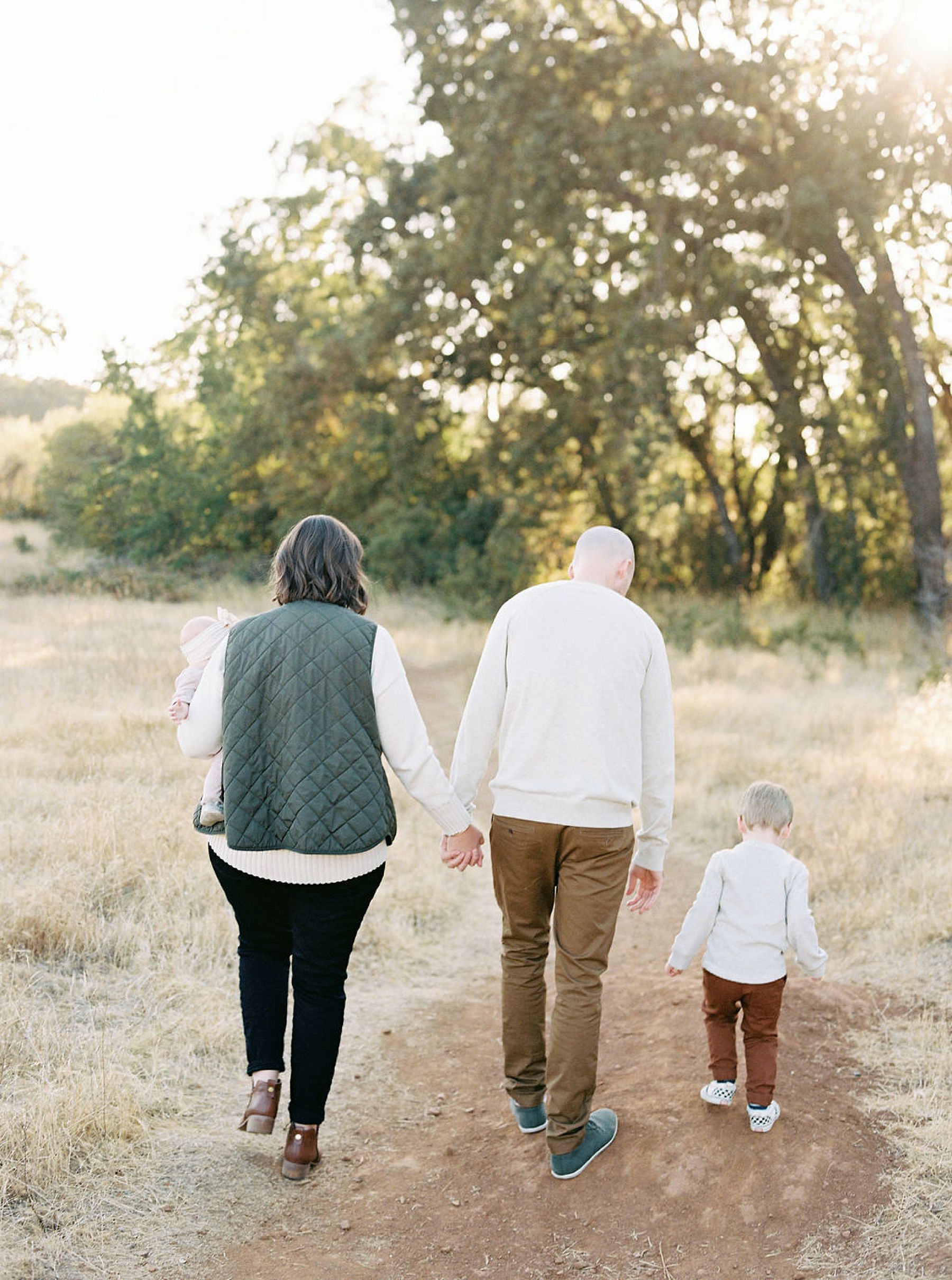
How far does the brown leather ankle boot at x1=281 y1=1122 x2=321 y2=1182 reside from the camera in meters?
3.65

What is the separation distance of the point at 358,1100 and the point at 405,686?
1.87 meters

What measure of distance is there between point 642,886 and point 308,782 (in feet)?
3.85

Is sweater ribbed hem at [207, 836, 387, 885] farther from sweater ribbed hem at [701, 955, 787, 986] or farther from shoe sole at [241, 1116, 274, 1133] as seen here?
sweater ribbed hem at [701, 955, 787, 986]

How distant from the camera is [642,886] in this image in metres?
3.75

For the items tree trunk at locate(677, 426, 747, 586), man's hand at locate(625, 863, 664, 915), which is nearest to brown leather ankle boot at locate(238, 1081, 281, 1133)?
man's hand at locate(625, 863, 664, 915)

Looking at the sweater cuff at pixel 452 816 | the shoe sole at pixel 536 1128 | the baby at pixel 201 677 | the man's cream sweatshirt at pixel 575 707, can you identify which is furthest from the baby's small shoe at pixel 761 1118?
the baby at pixel 201 677

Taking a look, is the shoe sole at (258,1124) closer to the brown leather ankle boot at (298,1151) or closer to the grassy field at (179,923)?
the brown leather ankle boot at (298,1151)

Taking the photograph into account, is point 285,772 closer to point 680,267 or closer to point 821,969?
point 821,969

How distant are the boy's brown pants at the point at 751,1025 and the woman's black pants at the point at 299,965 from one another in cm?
119

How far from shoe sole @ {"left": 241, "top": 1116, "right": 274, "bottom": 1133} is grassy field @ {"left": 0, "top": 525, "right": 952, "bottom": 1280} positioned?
0.19 meters

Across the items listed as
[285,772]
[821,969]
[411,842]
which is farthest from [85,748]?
[821,969]

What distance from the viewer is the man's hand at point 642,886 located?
3729mm

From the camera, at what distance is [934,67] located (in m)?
13.7

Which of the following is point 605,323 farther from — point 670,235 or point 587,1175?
point 587,1175
